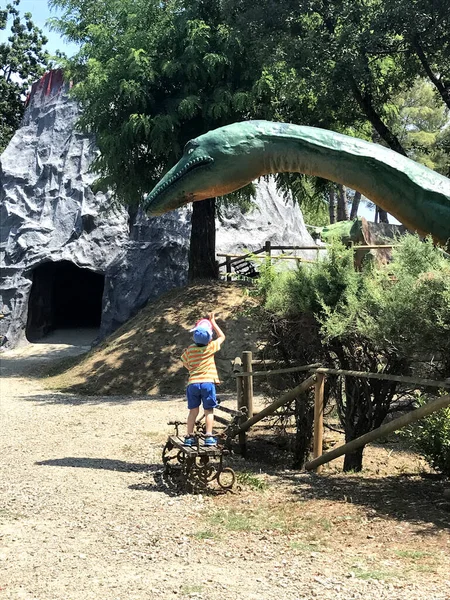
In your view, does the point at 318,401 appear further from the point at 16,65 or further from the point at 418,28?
the point at 16,65

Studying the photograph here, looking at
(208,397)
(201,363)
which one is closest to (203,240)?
(201,363)

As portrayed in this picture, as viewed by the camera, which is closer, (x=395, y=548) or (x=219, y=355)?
(x=395, y=548)

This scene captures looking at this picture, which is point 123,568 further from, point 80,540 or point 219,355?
point 219,355

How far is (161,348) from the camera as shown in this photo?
1480 cm

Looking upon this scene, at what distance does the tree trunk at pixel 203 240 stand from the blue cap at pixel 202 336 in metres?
10.1

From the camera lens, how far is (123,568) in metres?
4.35

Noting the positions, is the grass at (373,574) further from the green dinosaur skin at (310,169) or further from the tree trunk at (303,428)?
the tree trunk at (303,428)

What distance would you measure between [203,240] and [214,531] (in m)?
12.4

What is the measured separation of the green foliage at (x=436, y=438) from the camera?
6.16 meters

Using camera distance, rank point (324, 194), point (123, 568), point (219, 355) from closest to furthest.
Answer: point (123, 568), point (219, 355), point (324, 194)

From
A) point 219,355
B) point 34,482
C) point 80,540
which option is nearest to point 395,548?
point 80,540

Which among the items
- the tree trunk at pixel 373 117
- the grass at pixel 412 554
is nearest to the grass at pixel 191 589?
the grass at pixel 412 554

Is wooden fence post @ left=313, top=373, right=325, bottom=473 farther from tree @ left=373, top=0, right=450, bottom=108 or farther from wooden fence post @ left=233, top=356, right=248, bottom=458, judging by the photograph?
tree @ left=373, top=0, right=450, bottom=108

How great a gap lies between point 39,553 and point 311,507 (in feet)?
7.28
